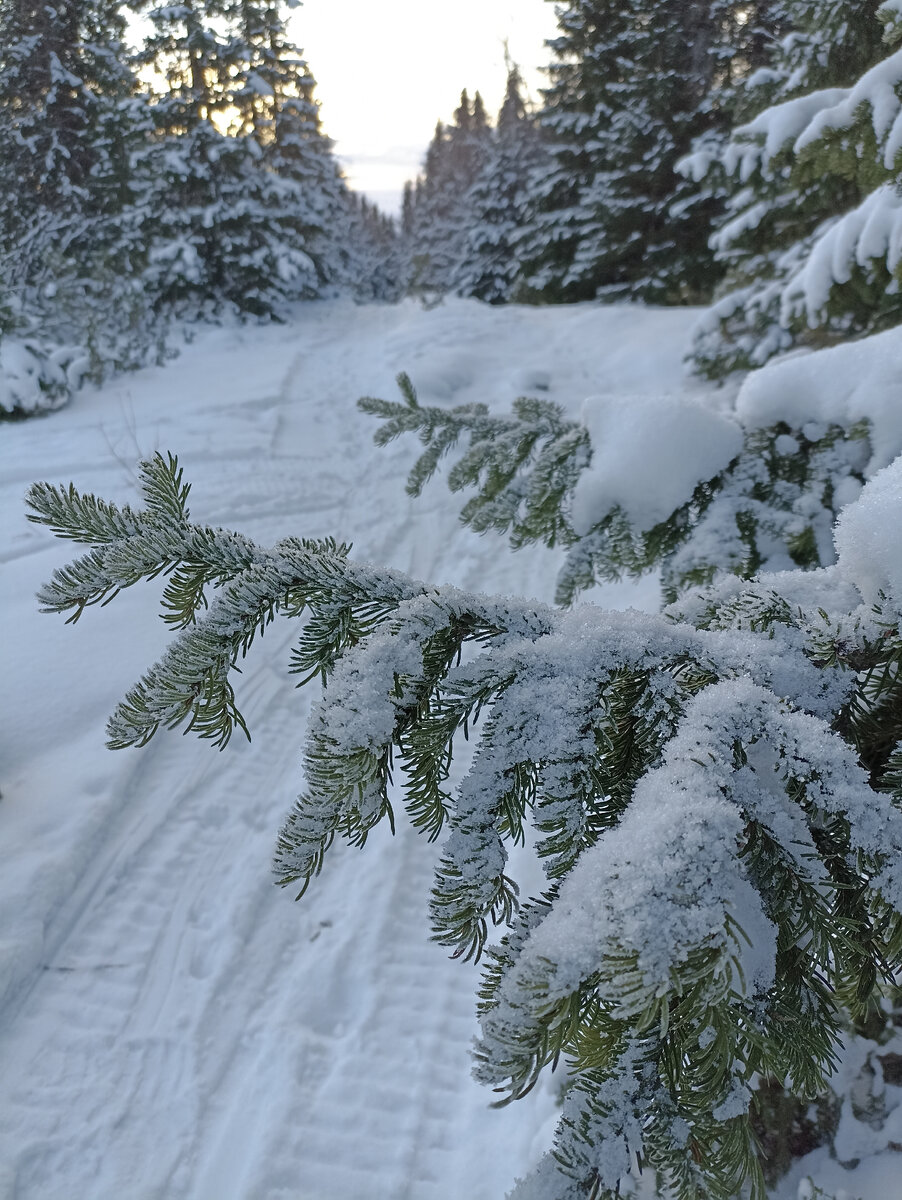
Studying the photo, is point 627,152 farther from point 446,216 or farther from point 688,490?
point 446,216

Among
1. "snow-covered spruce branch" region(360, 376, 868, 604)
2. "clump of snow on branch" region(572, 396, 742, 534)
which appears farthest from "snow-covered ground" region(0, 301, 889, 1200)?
"clump of snow on branch" region(572, 396, 742, 534)

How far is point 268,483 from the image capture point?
7.30 m

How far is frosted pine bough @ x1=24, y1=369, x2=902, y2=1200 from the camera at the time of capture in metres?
0.55

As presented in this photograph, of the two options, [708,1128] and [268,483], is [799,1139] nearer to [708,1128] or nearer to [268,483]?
[708,1128]

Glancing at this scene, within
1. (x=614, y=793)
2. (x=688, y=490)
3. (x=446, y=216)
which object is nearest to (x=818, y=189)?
(x=688, y=490)

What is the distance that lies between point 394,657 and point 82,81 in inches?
723

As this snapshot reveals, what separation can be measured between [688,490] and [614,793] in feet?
4.30

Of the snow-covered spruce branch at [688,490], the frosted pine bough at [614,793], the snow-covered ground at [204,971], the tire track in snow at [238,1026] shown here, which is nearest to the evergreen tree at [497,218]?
the snow-covered ground at [204,971]

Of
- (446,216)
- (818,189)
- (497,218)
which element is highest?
(446,216)

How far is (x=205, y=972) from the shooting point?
9.95ft

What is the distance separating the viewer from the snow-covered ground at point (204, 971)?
2.47 m

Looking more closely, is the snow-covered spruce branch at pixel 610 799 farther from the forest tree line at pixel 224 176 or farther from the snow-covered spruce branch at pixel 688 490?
the forest tree line at pixel 224 176

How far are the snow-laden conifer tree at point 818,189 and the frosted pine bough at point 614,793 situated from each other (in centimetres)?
199

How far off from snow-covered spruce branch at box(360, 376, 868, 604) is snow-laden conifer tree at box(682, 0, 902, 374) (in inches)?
37.9
